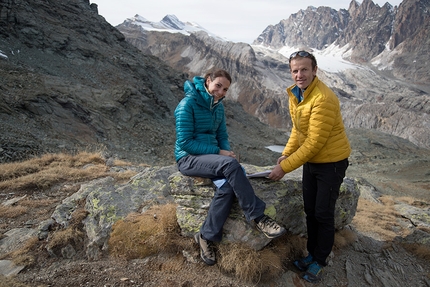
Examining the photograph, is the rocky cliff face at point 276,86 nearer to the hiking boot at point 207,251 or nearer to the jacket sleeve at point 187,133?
the jacket sleeve at point 187,133

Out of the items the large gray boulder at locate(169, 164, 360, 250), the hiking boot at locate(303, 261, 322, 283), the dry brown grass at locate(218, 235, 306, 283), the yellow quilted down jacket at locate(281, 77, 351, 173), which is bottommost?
the hiking boot at locate(303, 261, 322, 283)

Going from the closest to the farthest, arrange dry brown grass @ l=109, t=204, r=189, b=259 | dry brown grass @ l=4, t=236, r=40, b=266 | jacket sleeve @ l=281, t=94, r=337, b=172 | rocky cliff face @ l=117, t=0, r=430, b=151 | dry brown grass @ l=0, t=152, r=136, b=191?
jacket sleeve @ l=281, t=94, r=337, b=172
dry brown grass @ l=4, t=236, r=40, b=266
dry brown grass @ l=109, t=204, r=189, b=259
dry brown grass @ l=0, t=152, r=136, b=191
rocky cliff face @ l=117, t=0, r=430, b=151

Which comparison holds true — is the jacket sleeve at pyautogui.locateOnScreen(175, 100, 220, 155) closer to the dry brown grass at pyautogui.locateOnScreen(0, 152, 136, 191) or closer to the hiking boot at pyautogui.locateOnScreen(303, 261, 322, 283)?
the hiking boot at pyautogui.locateOnScreen(303, 261, 322, 283)

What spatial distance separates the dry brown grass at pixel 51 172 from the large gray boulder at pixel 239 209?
4313 mm

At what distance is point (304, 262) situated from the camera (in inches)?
186

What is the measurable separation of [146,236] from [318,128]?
11.5 feet

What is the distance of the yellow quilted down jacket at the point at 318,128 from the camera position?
388 cm

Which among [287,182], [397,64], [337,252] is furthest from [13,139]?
[397,64]

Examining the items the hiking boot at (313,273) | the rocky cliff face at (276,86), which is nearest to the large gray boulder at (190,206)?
the hiking boot at (313,273)

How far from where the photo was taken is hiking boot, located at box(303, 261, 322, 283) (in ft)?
14.9

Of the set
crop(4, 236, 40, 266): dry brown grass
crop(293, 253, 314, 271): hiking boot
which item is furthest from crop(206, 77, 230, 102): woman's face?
crop(4, 236, 40, 266): dry brown grass

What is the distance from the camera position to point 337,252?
5.67m

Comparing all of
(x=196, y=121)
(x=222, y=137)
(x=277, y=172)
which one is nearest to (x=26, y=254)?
(x=196, y=121)

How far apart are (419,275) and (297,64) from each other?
5.19 m
